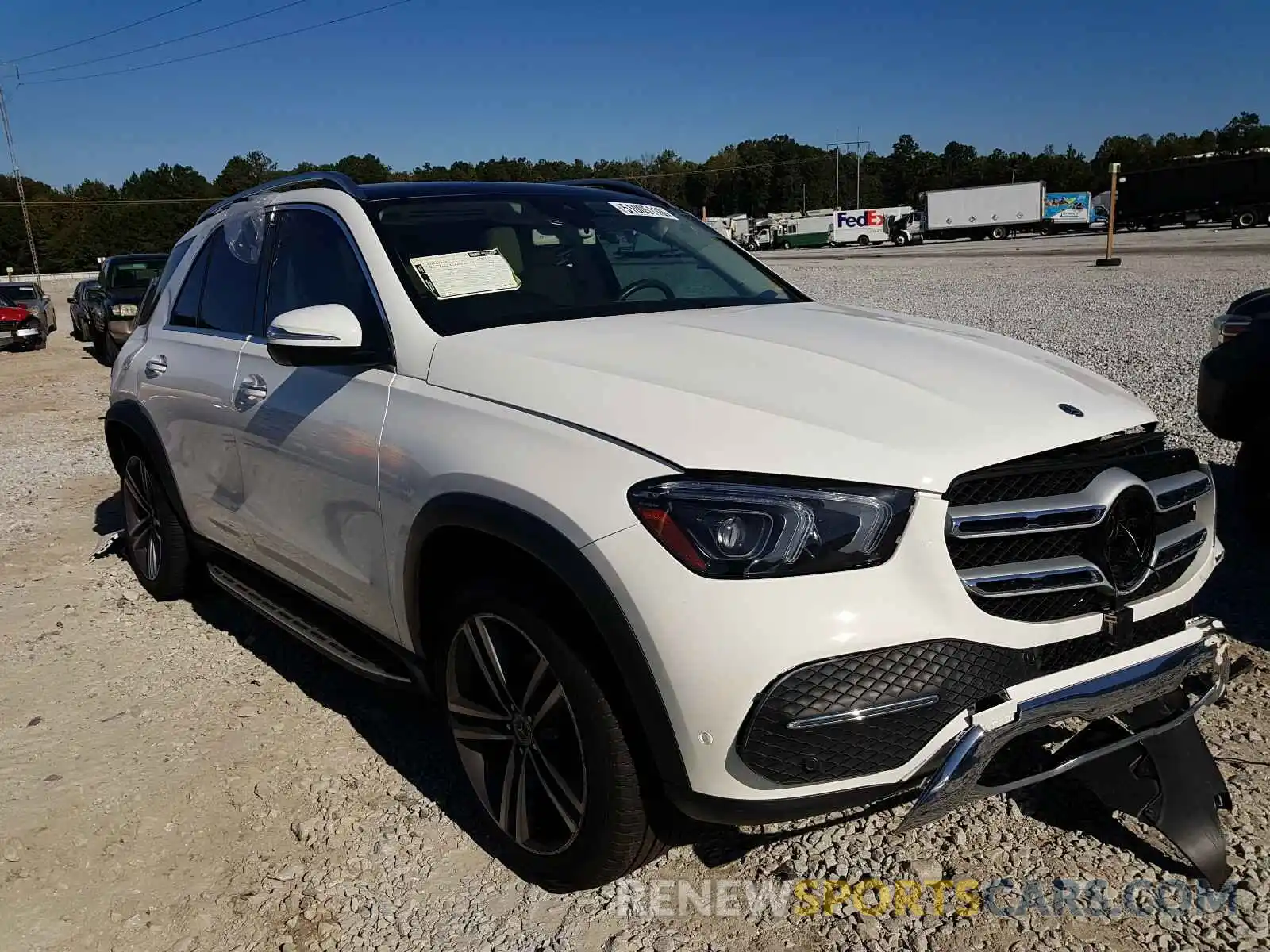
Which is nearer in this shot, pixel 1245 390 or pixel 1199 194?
pixel 1245 390

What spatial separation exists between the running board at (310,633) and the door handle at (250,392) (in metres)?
0.73

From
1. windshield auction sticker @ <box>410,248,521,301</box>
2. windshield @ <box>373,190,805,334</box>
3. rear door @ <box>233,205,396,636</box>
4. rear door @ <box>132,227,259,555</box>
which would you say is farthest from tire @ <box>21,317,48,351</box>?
windshield auction sticker @ <box>410,248,521,301</box>

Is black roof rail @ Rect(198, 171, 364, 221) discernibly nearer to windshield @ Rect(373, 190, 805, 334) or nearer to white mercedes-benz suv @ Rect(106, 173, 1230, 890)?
white mercedes-benz suv @ Rect(106, 173, 1230, 890)

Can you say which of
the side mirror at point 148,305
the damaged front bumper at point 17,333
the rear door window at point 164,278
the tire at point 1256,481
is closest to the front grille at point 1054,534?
the tire at point 1256,481

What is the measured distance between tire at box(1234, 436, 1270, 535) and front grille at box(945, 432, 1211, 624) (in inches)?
102

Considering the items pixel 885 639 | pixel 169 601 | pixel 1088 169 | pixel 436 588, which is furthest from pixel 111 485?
pixel 1088 169

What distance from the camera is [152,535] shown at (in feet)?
16.6

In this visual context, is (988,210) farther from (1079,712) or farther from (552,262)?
(1079,712)

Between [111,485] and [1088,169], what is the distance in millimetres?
114540

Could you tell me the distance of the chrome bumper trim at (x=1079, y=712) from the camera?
203 centimetres

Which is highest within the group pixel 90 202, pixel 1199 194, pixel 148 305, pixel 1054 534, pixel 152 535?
pixel 90 202

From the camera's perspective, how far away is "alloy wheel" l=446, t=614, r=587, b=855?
8.19 feet

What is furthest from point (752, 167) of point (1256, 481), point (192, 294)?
point (192, 294)

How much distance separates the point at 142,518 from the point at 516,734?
3356mm
